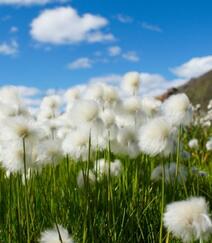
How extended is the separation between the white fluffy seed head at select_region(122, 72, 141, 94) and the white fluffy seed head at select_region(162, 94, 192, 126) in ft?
3.17

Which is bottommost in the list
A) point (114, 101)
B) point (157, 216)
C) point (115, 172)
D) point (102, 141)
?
point (157, 216)

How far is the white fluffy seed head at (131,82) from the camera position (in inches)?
160

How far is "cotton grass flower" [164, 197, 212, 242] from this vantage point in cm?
203

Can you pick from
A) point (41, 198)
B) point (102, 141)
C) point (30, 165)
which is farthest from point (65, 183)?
point (30, 165)

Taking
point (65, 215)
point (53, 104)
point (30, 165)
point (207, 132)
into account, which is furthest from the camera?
point (207, 132)

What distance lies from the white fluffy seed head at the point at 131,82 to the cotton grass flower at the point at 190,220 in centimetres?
205

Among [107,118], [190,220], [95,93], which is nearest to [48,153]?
[107,118]

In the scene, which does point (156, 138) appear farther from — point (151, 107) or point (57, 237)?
point (151, 107)

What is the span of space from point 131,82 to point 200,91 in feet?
47.6

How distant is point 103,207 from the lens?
11.4 ft

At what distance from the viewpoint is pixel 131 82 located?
4.06 meters

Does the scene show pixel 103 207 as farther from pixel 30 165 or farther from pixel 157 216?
pixel 30 165

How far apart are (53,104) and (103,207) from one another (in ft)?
5.23

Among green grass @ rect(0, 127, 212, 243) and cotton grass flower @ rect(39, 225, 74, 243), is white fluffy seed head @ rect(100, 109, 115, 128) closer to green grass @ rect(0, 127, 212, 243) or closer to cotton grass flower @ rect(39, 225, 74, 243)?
green grass @ rect(0, 127, 212, 243)
